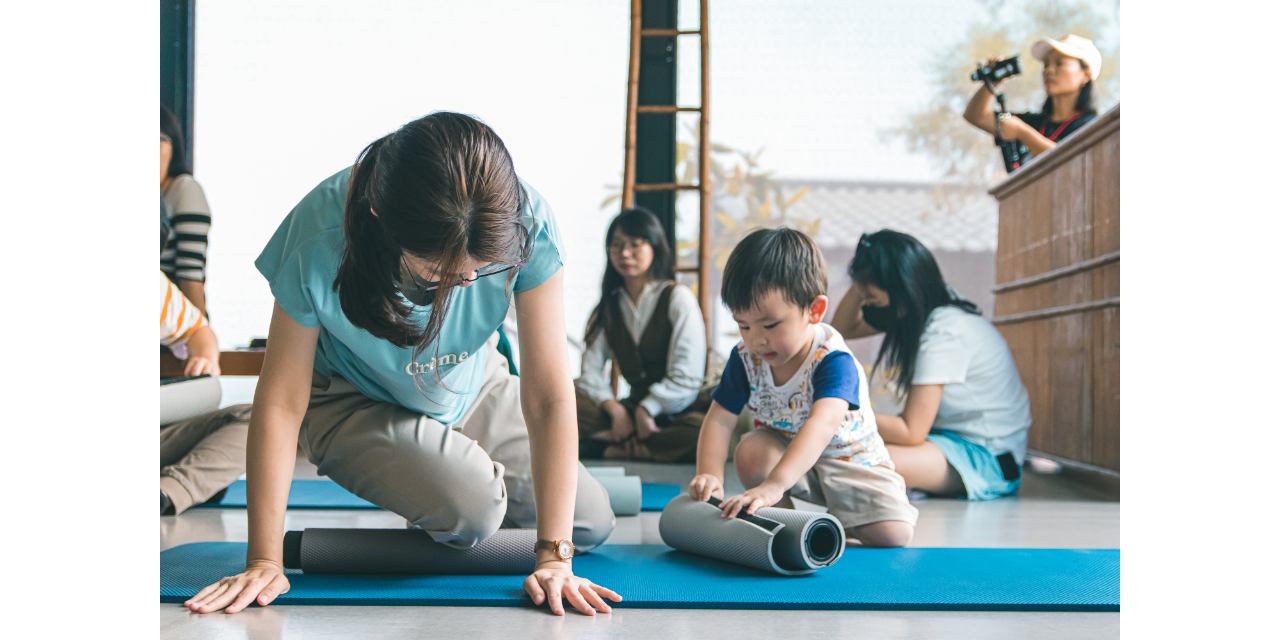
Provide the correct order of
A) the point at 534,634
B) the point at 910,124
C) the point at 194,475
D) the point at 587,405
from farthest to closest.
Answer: the point at 910,124 < the point at 587,405 < the point at 194,475 < the point at 534,634

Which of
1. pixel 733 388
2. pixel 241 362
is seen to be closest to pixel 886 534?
pixel 733 388

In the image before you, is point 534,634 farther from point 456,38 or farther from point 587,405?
point 456,38

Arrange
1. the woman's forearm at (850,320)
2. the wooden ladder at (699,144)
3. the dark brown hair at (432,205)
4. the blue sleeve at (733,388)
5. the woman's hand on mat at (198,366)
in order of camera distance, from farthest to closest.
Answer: the wooden ladder at (699,144)
the woman's forearm at (850,320)
the woman's hand on mat at (198,366)
the blue sleeve at (733,388)
the dark brown hair at (432,205)

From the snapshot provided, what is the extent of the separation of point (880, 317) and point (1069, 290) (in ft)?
2.10

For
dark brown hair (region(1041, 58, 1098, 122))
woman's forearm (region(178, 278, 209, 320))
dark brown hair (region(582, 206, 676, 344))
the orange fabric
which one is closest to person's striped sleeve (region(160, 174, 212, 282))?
woman's forearm (region(178, 278, 209, 320))

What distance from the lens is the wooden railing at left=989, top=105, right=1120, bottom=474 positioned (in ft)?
7.91

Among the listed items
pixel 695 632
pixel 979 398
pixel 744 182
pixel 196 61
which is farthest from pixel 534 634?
pixel 196 61

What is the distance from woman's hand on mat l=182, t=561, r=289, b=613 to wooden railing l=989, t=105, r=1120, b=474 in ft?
7.03

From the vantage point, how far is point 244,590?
1109 mm

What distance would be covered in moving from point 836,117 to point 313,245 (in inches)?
123

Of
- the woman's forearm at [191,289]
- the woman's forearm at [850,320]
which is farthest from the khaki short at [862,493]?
the woman's forearm at [191,289]

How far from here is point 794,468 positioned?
1510 mm

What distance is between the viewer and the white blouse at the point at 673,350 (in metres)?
3.23

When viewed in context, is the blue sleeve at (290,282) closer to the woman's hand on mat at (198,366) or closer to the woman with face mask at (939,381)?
the woman's hand on mat at (198,366)
